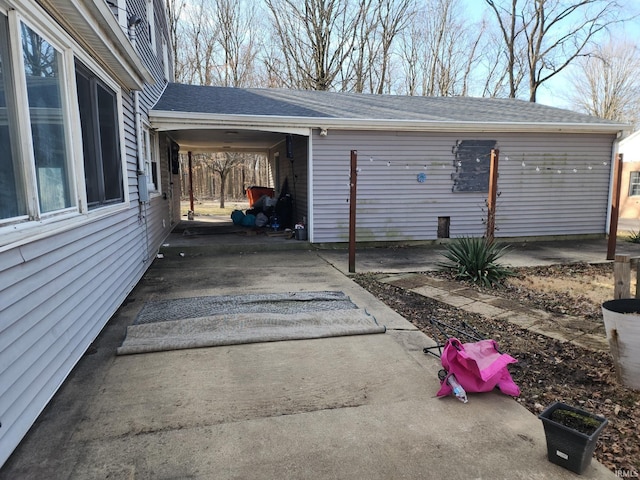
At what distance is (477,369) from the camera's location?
257 cm

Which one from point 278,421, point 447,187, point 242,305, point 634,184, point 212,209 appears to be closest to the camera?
point 278,421

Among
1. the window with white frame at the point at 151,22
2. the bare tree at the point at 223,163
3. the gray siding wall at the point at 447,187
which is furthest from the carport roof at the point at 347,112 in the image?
the bare tree at the point at 223,163

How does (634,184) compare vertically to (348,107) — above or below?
below

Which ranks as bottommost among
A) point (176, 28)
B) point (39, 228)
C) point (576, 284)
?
point (576, 284)

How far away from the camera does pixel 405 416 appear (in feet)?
7.79

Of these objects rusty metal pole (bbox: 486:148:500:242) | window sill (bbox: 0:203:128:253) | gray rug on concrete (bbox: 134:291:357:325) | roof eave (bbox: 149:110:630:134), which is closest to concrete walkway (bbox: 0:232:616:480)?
gray rug on concrete (bbox: 134:291:357:325)

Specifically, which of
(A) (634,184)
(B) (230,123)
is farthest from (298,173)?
(A) (634,184)

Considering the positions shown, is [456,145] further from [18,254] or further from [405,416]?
[18,254]

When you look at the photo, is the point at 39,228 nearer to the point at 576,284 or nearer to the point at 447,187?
the point at 576,284

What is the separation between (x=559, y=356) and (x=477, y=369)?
3.98 feet

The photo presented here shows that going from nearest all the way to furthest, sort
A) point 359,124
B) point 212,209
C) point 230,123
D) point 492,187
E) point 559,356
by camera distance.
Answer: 1. point 559,356
2. point 492,187
3. point 230,123
4. point 359,124
5. point 212,209

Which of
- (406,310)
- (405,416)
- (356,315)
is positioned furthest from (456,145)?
(405,416)

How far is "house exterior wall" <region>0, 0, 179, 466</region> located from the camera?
2.04 m

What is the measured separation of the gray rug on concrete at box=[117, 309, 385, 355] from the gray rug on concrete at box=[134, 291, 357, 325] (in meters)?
0.18
